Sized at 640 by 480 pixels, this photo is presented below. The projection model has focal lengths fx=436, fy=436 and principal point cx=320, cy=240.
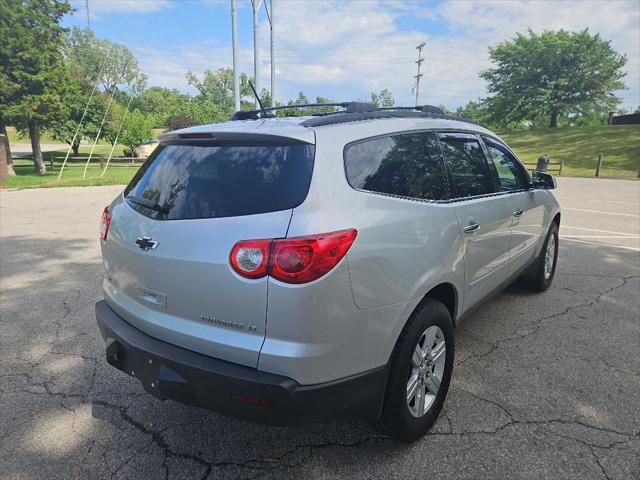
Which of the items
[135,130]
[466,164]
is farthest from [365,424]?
[135,130]

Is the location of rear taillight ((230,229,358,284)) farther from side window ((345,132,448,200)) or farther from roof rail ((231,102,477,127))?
roof rail ((231,102,477,127))

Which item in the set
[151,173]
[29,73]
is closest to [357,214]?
[151,173]

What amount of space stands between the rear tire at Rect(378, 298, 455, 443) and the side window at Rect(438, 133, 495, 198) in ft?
3.05

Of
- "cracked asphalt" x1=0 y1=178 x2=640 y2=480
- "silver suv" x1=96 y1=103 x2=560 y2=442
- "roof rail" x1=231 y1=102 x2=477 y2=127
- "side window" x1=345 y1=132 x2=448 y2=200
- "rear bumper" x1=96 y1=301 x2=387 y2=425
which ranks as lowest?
"cracked asphalt" x1=0 y1=178 x2=640 y2=480

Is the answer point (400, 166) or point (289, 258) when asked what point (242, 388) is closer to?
point (289, 258)

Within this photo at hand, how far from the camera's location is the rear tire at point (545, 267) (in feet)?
15.3

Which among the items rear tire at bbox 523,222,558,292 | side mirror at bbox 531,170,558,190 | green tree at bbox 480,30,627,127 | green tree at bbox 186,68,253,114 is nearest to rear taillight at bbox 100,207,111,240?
side mirror at bbox 531,170,558,190

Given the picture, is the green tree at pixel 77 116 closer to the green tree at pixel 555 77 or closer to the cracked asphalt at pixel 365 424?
the cracked asphalt at pixel 365 424

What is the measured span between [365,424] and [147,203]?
1.78m

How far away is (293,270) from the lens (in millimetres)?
1764

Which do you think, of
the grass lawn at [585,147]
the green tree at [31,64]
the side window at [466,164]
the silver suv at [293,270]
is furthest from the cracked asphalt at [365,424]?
the grass lawn at [585,147]

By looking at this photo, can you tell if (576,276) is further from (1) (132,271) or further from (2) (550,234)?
(1) (132,271)

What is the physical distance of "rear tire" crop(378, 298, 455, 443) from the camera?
2.17m

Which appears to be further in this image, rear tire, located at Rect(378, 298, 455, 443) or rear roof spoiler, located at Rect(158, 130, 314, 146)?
rear tire, located at Rect(378, 298, 455, 443)
